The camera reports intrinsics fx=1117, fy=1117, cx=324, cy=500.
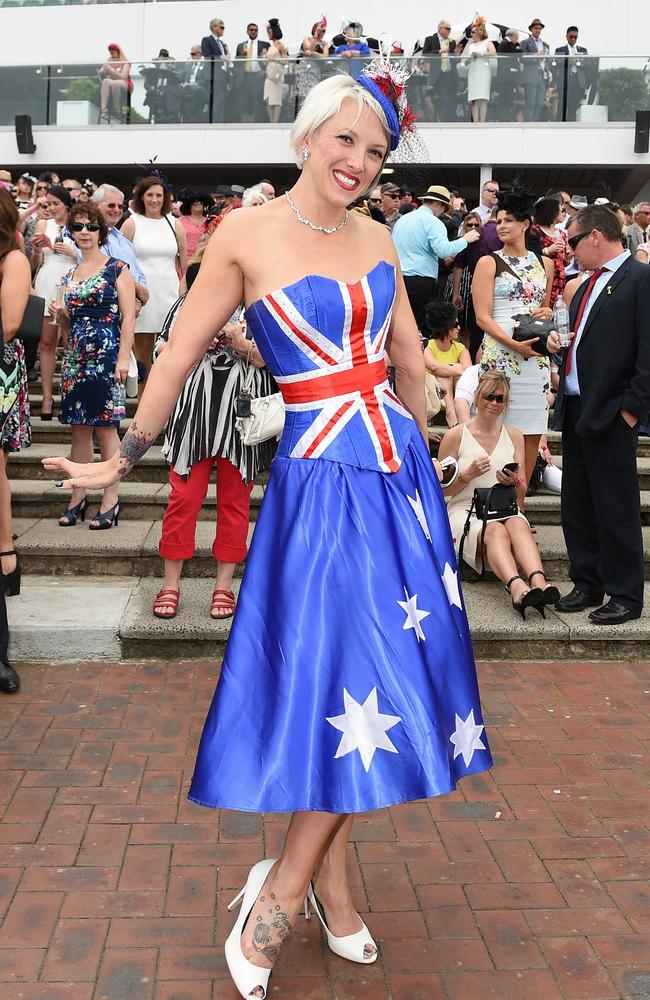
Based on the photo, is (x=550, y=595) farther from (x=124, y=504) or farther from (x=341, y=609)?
(x=341, y=609)

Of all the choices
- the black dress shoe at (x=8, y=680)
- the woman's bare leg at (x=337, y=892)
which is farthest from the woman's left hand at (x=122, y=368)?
the woman's bare leg at (x=337, y=892)

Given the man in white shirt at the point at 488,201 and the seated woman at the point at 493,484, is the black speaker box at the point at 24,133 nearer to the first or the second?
the man in white shirt at the point at 488,201

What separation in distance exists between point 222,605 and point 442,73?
52.1 feet

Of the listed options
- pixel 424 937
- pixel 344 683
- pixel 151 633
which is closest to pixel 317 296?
pixel 344 683

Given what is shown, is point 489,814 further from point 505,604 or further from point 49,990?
point 505,604

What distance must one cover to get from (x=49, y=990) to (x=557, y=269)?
737cm

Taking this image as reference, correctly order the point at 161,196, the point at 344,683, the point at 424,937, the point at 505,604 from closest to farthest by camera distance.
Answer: the point at 344,683 → the point at 424,937 → the point at 505,604 → the point at 161,196

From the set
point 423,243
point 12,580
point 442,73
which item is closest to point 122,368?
point 12,580

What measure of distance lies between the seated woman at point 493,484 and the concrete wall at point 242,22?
18.5 m

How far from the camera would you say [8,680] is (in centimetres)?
495

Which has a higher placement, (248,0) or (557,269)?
(248,0)

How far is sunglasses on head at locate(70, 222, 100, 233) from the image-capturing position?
22.3ft

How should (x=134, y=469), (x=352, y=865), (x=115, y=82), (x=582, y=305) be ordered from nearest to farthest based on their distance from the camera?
1. (x=352, y=865)
2. (x=582, y=305)
3. (x=134, y=469)
4. (x=115, y=82)

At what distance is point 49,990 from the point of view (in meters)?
2.79
